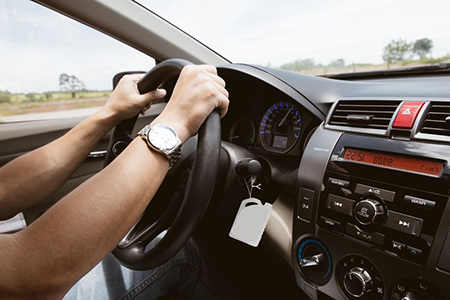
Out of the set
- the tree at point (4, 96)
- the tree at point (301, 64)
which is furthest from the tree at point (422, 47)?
the tree at point (4, 96)

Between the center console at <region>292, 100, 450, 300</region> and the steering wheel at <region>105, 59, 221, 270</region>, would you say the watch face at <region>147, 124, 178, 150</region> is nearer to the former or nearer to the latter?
the steering wheel at <region>105, 59, 221, 270</region>

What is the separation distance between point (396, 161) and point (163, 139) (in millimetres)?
535

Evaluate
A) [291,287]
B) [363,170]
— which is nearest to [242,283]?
[291,287]

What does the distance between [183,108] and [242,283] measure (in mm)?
827

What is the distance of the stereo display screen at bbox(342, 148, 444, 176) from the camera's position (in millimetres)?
744

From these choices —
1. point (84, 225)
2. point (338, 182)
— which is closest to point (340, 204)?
point (338, 182)

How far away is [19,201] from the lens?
1.15 meters

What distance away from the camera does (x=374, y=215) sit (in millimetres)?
795

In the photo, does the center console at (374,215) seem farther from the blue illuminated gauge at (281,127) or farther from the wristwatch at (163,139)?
the wristwatch at (163,139)

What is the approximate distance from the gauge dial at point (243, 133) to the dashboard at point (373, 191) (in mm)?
272

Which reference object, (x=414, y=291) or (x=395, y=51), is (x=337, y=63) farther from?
(x=414, y=291)

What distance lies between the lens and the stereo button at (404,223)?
749mm

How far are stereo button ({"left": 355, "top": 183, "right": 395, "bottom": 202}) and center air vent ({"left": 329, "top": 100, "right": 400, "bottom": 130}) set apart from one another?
0.53 ft

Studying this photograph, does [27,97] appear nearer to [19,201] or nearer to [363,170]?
[19,201]
